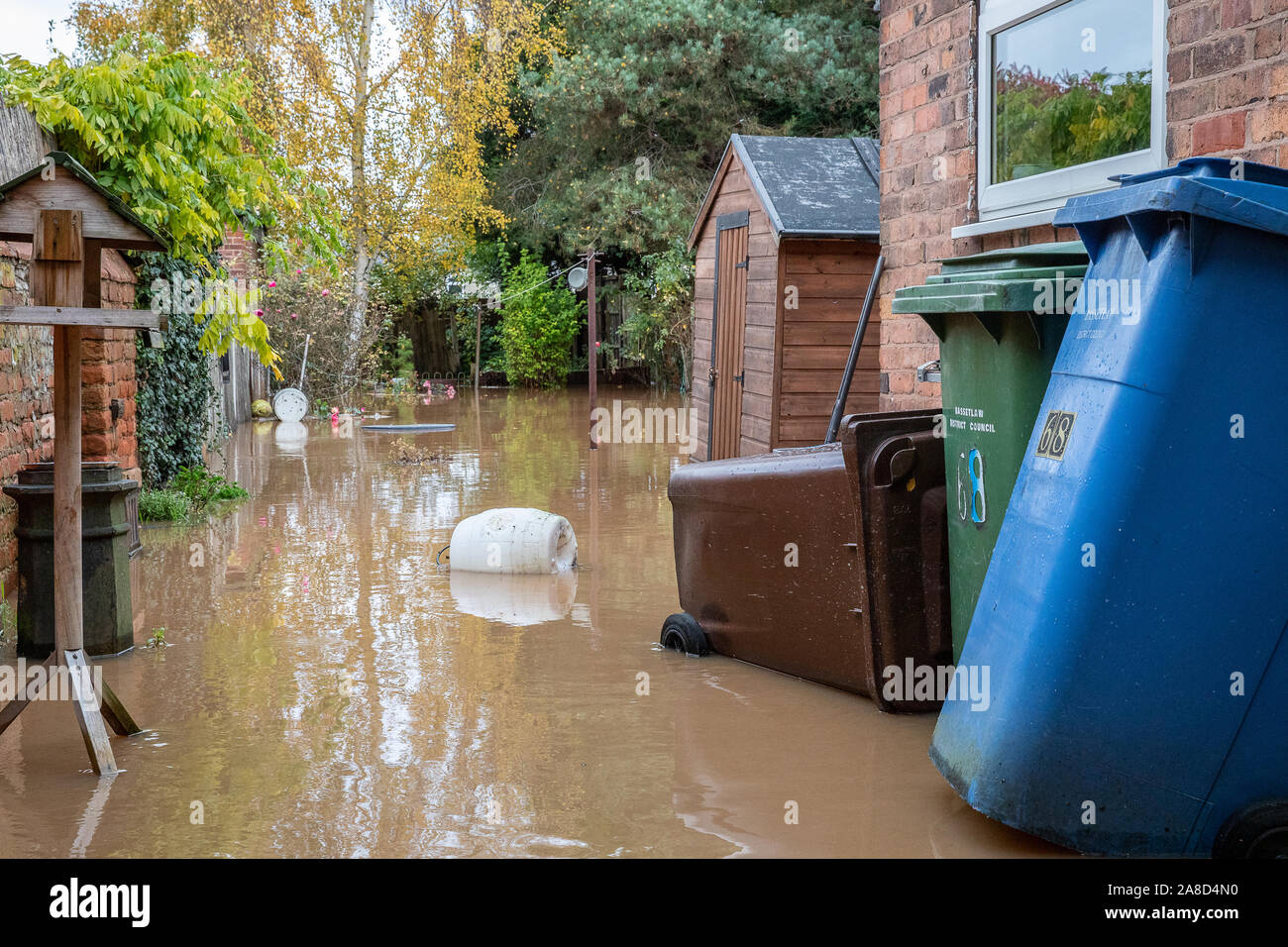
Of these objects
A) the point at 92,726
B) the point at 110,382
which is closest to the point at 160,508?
the point at 110,382

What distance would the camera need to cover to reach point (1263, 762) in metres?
2.81

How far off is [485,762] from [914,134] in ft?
12.2

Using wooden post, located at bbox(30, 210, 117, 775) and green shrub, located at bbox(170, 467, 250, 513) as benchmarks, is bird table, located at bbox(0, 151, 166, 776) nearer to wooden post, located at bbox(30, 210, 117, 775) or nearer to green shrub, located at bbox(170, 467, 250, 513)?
wooden post, located at bbox(30, 210, 117, 775)

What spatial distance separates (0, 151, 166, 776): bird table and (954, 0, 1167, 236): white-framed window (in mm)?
3463

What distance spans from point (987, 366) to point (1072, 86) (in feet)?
6.07

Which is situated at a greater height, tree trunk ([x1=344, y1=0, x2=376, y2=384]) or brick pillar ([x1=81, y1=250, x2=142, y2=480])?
tree trunk ([x1=344, y1=0, x2=376, y2=384])

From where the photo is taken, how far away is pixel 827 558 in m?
4.54

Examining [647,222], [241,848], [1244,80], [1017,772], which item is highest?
[647,222]

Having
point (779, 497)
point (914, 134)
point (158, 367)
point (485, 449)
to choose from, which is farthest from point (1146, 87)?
point (485, 449)

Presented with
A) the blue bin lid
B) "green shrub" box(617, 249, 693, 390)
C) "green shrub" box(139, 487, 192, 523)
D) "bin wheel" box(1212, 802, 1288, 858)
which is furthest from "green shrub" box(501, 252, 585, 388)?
"bin wheel" box(1212, 802, 1288, 858)

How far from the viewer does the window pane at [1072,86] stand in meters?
4.51

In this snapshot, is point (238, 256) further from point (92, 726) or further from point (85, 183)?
point (92, 726)

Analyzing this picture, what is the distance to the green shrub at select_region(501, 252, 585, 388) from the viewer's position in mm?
24266

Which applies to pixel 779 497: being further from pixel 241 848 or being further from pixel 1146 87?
pixel 241 848
